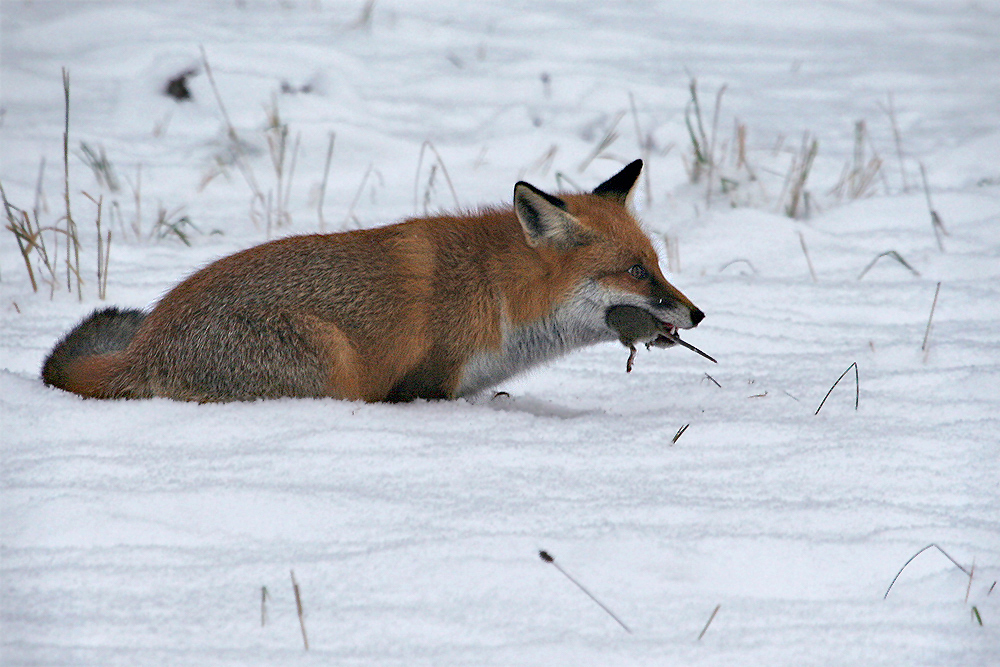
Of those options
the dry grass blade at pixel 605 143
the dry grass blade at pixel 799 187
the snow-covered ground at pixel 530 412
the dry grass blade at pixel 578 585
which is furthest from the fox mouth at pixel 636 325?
the dry grass blade at pixel 605 143

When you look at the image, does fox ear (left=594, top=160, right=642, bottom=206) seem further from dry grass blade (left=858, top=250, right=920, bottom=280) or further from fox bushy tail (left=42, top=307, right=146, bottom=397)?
fox bushy tail (left=42, top=307, right=146, bottom=397)

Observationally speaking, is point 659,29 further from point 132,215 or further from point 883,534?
point 883,534

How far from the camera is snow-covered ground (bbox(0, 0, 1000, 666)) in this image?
2453 millimetres

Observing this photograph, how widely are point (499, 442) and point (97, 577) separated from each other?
4.84ft

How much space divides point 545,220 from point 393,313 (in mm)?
768

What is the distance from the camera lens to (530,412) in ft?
13.9

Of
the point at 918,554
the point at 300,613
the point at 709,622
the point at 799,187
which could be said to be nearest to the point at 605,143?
the point at 799,187

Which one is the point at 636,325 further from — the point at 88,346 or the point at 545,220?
the point at 88,346

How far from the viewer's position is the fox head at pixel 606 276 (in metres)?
4.10

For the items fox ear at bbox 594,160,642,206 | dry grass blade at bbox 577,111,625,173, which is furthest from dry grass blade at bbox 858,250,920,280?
dry grass blade at bbox 577,111,625,173

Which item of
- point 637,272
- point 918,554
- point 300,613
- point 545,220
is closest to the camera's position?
point 300,613

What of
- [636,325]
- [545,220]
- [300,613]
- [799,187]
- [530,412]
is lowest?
[530,412]

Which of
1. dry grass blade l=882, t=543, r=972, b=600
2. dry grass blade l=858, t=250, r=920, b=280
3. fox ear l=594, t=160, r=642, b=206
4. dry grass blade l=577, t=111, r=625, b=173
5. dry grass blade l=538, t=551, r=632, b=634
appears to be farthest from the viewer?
dry grass blade l=577, t=111, r=625, b=173

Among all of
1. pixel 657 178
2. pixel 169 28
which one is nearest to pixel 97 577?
pixel 657 178
